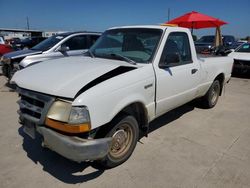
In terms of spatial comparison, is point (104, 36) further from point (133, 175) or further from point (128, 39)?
point (133, 175)

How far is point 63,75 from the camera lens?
298cm

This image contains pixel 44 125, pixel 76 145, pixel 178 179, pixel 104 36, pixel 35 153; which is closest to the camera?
pixel 76 145

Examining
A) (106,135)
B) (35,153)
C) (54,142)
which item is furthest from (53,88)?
(35,153)

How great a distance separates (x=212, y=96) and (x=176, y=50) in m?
2.25

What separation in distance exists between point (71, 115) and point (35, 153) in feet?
4.70

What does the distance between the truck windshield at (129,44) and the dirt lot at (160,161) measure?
146 cm

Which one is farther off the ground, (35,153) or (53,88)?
(53,88)

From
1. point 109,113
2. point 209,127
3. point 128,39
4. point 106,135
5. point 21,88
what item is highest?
point 128,39

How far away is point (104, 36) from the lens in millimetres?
4512

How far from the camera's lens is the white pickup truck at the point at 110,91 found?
2.64 m

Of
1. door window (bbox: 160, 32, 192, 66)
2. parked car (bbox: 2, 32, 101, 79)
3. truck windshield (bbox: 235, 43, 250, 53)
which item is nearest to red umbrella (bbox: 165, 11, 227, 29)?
truck windshield (bbox: 235, 43, 250, 53)

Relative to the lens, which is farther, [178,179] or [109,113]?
[178,179]

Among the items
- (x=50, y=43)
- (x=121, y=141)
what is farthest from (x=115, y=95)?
(x=50, y=43)

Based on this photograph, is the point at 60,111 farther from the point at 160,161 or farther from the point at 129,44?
the point at 129,44
